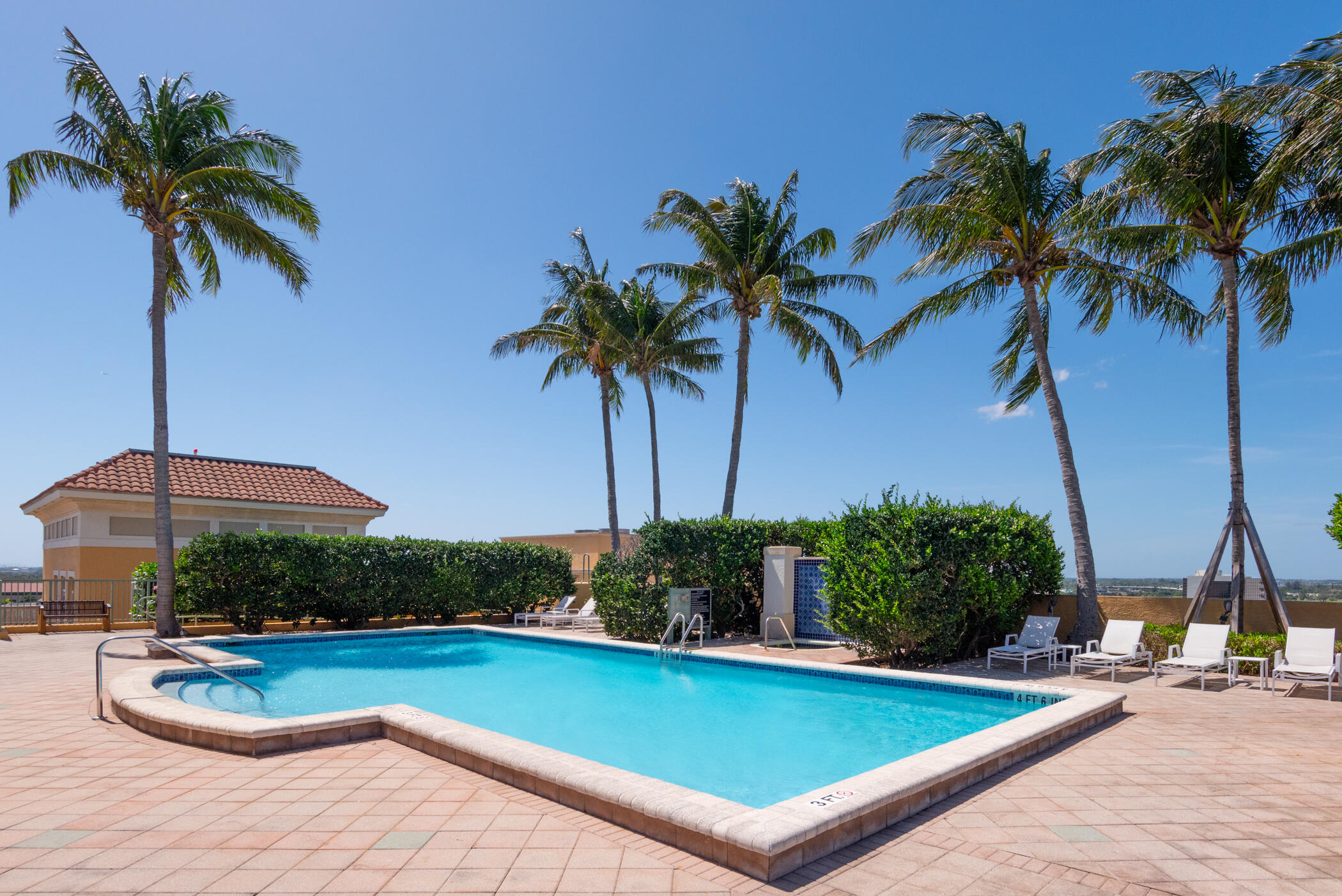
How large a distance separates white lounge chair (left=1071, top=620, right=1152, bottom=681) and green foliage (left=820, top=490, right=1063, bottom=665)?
4.06 feet

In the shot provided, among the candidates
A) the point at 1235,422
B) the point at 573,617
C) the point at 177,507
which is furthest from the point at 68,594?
the point at 1235,422

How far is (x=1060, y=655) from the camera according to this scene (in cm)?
1195

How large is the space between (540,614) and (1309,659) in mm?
15573

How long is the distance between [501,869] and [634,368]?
19.4 metres

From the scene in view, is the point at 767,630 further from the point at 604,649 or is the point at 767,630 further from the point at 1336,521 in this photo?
the point at 1336,521

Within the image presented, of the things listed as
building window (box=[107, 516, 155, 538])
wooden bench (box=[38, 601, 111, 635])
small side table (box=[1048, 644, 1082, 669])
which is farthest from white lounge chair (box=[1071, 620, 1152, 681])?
building window (box=[107, 516, 155, 538])

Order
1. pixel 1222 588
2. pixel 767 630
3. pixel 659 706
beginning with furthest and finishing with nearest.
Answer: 1. pixel 767 630
2. pixel 1222 588
3. pixel 659 706

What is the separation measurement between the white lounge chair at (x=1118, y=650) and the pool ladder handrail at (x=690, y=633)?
611 cm

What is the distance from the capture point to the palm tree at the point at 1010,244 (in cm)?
1362

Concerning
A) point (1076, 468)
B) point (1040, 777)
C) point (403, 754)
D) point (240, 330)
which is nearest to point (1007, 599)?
point (1076, 468)

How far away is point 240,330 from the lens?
18422mm

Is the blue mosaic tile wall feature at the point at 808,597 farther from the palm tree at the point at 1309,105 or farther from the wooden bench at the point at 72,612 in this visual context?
the wooden bench at the point at 72,612

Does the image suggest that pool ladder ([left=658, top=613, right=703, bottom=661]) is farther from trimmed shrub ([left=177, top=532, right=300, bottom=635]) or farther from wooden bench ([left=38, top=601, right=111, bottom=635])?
wooden bench ([left=38, top=601, right=111, bottom=635])

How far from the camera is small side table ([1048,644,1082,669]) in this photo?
11.1 m
